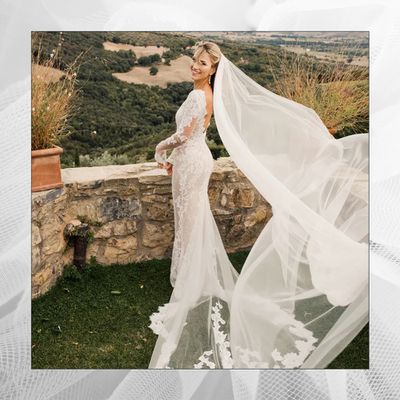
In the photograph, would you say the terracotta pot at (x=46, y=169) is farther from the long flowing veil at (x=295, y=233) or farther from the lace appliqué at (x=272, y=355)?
the lace appliqué at (x=272, y=355)

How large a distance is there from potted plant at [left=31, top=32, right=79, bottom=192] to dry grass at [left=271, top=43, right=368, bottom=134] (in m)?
1.35

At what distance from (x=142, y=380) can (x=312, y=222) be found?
4.86 feet

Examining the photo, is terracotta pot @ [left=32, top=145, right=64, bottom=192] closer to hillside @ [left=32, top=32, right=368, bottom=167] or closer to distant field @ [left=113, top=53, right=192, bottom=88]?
hillside @ [left=32, top=32, right=368, bottom=167]

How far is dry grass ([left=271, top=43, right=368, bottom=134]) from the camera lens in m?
4.02

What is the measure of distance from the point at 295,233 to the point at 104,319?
1359 millimetres

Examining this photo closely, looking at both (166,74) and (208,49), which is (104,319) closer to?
(166,74)

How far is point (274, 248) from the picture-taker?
13.2 feet

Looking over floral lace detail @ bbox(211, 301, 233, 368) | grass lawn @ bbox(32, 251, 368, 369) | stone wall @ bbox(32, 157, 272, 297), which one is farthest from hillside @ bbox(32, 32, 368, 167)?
Result: floral lace detail @ bbox(211, 301, 233, 368)

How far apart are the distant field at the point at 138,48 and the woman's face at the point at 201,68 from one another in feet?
0.67

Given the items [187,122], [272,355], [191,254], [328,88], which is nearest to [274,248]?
[191,254]

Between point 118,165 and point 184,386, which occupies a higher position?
point 118,165

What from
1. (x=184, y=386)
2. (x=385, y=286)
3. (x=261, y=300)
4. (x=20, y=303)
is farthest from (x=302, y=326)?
(x=20, y=303)

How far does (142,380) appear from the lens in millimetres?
3973

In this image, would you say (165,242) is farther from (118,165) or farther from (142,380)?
(142,380)
